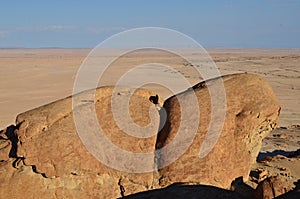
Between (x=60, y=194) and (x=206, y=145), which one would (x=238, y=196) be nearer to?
(x=206, y=145)

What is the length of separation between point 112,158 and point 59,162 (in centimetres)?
82

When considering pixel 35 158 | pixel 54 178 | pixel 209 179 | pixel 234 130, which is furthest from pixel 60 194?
pixel 234 130

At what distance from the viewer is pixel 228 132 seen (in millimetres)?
7191

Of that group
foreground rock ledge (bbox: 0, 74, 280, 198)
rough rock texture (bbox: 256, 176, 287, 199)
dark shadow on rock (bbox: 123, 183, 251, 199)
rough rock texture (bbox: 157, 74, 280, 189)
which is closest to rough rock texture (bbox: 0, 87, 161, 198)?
foreground rock ledge (bbox: 0, 74, 280, 198)

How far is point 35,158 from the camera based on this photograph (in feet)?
21.8

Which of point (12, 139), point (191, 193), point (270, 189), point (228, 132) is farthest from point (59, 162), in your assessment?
point (270, 189)

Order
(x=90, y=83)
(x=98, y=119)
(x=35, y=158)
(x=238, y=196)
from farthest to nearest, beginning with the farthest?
(x=90, y=83)
(x=98, y=119)
(x=35, y=158)
(x=238, y=196)

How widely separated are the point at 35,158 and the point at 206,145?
105 inches

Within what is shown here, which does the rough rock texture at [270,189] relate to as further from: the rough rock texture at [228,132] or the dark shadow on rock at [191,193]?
the dark shadow on rock at [191,193]

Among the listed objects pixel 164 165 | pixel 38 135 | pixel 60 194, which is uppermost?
pixel 38 135

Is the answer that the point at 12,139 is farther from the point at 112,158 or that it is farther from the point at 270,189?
the point at 270,189

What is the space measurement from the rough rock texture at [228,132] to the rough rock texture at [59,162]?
1.39 feet

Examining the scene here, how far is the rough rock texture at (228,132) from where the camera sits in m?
6.80

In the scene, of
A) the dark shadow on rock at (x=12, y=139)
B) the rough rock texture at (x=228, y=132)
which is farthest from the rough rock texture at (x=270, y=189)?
the dark shadow on rock at (x=12, y=139)
